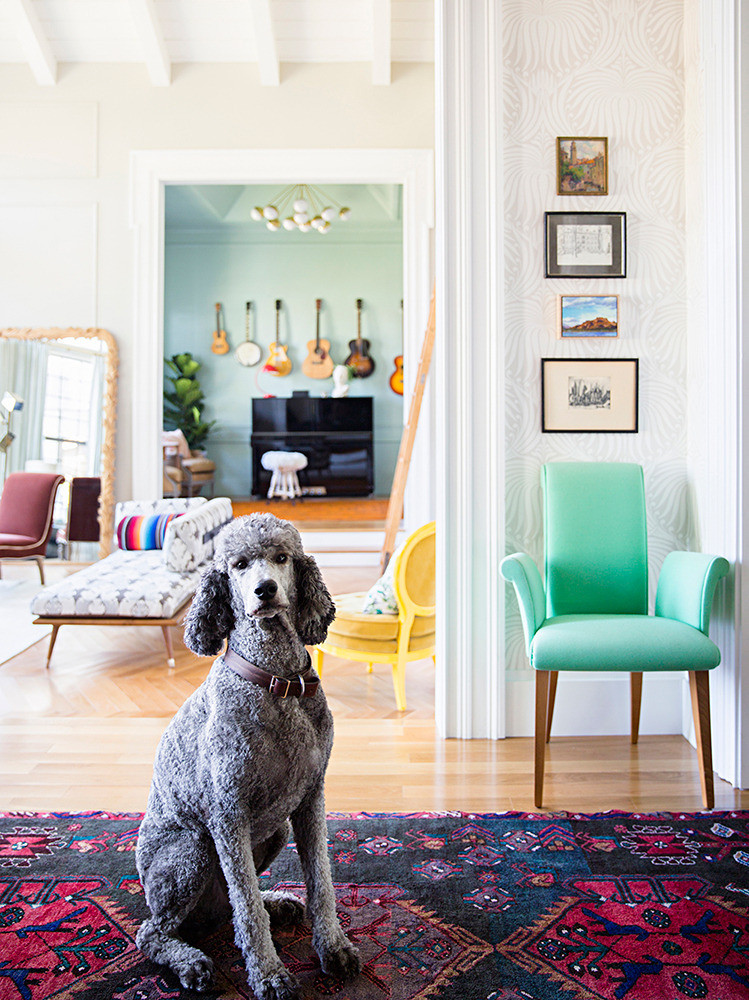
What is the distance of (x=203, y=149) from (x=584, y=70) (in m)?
4.17

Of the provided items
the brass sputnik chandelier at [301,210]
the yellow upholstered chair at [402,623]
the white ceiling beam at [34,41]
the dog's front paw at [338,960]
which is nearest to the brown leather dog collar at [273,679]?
the dog's front paw at [338,960]

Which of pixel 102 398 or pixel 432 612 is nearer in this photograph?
pixel 432 612

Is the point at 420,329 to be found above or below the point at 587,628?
above

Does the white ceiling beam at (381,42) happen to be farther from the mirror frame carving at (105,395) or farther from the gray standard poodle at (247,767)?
the gray standard poodle at (247,767)

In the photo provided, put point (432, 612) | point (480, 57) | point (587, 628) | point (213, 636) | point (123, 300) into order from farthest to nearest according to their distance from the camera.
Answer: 1. point (123, 300)
2. point (432, 612)
3. point (480, 57)
4. point (587, 628)
5. point (213, 636)

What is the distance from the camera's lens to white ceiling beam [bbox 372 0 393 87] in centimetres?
550

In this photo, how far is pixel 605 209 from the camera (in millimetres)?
2939

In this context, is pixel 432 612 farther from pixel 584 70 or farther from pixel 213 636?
pixel 584 70

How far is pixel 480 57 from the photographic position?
283 cm

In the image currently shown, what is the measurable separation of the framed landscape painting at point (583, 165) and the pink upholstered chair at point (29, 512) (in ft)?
14.6

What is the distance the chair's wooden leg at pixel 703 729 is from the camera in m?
2.29

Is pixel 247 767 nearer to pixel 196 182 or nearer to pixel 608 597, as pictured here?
pixel 608 597

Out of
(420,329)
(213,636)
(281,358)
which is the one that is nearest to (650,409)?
(213,636)

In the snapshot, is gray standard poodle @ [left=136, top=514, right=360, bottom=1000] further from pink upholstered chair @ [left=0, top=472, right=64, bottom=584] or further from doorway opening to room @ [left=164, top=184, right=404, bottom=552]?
doorway opening to room @ [left=164, top=184, right=404, bottom=552]
